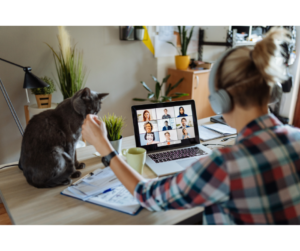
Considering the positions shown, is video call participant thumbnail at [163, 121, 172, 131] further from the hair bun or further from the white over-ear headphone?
the hair bun

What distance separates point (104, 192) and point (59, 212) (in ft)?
0.65

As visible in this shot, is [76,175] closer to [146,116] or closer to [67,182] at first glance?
[67,182]

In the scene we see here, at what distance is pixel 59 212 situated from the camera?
93 cm

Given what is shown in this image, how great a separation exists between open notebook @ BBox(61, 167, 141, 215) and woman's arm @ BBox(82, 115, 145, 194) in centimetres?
13

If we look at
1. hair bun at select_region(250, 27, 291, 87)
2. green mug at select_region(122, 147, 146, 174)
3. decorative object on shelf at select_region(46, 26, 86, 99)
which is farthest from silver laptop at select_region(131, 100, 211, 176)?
decorative object on shelf at select_region(46, 26, 86, 99)

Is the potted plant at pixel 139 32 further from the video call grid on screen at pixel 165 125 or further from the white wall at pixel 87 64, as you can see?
the video call grid on screen at pixel 165 125

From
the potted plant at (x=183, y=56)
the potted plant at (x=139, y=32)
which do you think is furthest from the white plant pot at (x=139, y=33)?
the potted plant at (x=183, y=56)

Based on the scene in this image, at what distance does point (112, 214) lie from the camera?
93 cm

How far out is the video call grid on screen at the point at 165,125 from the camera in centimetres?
140

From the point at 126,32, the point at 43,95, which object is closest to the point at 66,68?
the point at 43,95

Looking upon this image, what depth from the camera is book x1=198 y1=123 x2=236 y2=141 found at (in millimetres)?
1661

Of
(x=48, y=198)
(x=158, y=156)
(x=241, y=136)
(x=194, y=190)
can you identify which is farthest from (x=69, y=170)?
(x=241, y=136)
